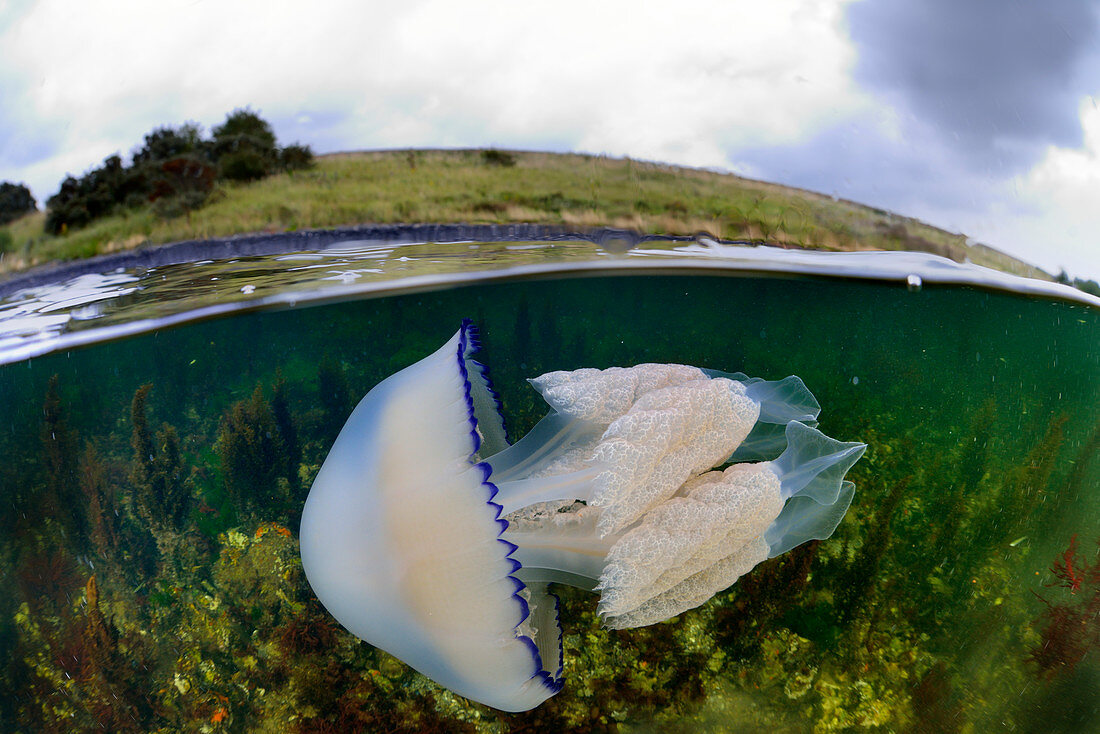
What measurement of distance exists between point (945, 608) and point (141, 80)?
314 centimetres

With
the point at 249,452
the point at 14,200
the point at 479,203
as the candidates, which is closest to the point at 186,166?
the point at 14,200

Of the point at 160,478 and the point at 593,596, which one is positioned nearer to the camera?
the point at 593,596

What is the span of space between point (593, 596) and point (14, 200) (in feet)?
7.12

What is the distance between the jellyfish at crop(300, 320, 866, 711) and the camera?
121 centimetres

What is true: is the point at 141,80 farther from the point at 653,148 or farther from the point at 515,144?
the point at 653,148

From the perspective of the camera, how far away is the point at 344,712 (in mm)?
1976

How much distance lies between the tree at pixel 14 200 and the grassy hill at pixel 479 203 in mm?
30

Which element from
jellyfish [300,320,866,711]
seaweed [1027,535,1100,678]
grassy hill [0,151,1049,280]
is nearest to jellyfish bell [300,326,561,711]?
jellyfish [300,320,866,711]

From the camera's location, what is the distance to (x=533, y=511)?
1.55 metres

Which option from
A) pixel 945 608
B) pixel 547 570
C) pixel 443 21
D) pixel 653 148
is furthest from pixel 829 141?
pixel 945 608

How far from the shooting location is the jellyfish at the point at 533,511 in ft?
3.98

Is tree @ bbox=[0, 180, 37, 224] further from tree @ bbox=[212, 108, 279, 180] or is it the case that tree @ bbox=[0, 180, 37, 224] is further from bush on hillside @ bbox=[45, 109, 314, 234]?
tree @ bbox=[212, 108, 279, 180]

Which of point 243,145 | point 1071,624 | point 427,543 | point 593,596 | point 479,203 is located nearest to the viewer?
point 427,543

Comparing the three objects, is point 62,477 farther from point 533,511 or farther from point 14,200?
point 533,511
